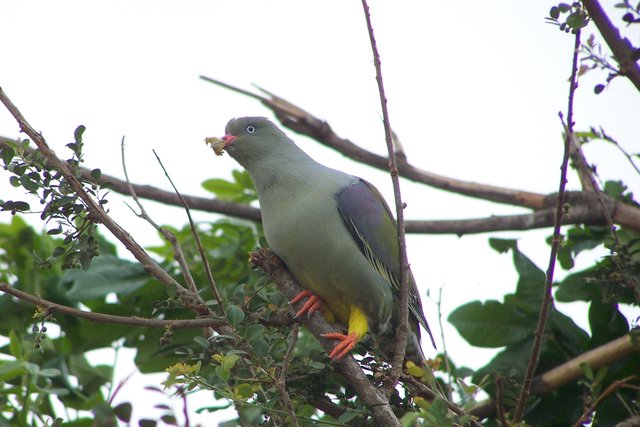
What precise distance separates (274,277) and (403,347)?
931 millimetres

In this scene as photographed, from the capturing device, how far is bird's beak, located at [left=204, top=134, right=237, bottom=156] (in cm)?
478

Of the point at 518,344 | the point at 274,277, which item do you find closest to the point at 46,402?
the point at 274,277

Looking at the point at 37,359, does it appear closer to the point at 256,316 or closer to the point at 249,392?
the point at 256,316

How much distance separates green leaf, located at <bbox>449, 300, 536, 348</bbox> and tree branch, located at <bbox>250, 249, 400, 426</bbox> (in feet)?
3.08

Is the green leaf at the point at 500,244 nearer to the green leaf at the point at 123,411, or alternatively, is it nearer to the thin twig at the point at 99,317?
the thin twig at the point at 99,317

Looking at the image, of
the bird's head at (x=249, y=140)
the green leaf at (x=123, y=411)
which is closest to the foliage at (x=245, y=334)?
the green leaf at (x=123, y=411)

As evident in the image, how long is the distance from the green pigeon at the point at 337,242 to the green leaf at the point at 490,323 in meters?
0.21

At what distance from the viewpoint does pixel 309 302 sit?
3.91 meters

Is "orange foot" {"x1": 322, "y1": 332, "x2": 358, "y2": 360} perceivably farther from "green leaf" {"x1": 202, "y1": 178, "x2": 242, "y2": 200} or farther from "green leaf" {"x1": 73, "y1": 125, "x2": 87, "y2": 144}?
"green leaf" {"x1": 202, "y1": 178, "x2": 242, "y2": 200}

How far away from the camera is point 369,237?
438cm

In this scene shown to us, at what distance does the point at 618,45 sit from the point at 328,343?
161 centimetres

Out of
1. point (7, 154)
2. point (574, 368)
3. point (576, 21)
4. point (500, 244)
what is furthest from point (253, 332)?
point (500, 244)

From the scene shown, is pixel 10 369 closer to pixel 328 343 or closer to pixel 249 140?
pixel 328 343

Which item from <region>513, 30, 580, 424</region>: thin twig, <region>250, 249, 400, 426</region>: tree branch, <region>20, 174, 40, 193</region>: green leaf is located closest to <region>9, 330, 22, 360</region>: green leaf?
<region>250, 249, 400, 426</region>: tree branch
